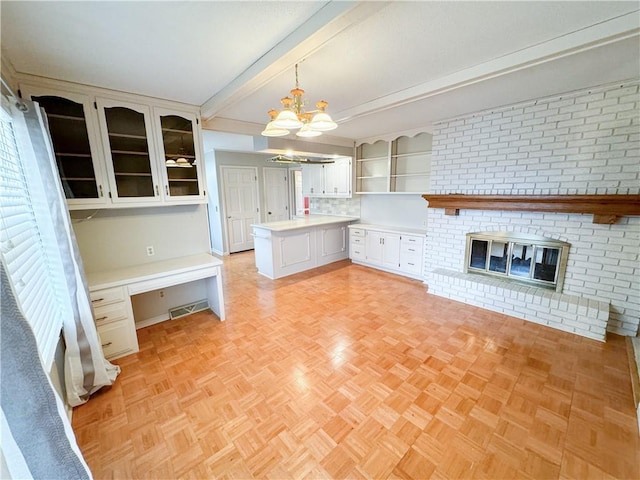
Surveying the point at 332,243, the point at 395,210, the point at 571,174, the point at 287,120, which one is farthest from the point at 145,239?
the point at 571,174

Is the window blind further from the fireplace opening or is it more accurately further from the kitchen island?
the fireplace opening

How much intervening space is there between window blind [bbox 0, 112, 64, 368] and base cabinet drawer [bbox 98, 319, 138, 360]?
0.56 metres

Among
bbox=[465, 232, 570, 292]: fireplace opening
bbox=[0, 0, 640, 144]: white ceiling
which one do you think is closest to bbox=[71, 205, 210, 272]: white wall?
bbox=[0, 0, 640, 144]: white ceiling

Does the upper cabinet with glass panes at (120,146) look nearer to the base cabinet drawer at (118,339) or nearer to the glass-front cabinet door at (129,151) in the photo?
the glass-front cabinet door at (129,151)

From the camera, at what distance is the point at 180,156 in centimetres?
291

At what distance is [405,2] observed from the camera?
1.41 metres

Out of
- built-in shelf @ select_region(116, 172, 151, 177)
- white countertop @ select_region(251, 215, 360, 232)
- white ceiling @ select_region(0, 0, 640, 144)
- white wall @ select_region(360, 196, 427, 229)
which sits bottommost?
white countertop @ select_region(251, 215, 360, 232)

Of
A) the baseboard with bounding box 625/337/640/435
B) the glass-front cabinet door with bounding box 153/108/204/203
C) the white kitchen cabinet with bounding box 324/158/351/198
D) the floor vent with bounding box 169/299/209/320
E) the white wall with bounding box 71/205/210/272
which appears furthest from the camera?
the white kitchen cabinet with bounding box 324/158/351/198

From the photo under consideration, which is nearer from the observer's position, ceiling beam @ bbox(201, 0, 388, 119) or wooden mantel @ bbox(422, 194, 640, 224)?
ceiling beam @ bbox(201, 0, 388, 119)

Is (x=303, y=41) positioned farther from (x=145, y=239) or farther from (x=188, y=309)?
(x=188, y=309)

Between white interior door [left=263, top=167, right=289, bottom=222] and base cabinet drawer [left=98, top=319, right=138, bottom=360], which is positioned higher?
white interior door [left=263, top=167, right=289, bottom=222]

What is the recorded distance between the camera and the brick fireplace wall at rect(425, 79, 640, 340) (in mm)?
2652

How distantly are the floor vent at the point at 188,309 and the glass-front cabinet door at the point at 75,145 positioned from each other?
148cm

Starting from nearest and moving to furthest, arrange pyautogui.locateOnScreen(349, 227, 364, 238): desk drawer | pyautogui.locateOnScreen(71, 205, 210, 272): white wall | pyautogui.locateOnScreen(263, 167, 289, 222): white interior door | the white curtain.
Answer: the white curtain
pyautogui.locateOnScreen(71, 205, 210, 272): white wall
pyautogui.locateOnScreen(349, 227, 364, 238): desk drawer
pyautogui.locateOnScreen(263, 167, 289, 222): white interior door
